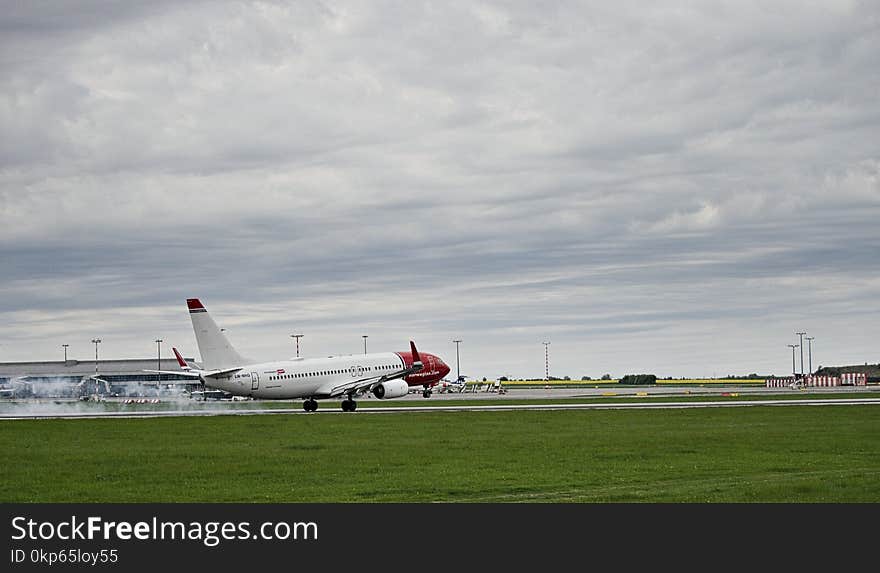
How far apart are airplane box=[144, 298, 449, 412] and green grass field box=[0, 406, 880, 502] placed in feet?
68.9

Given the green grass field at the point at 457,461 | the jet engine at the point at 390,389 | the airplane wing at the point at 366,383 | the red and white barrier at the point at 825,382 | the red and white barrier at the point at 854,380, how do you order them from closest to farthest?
the green grass field at the point at 457,461 → the airplane wing at the point at 366,383 → the jet engine at the point at 390,389 → the red and white barrier at the point at 854,380 → the red and white barrier at the point at 825,382

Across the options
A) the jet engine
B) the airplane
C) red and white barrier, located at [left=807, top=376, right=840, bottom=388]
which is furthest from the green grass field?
red and white barrier, located at [left=807, top=376, right=840, bottom=388]

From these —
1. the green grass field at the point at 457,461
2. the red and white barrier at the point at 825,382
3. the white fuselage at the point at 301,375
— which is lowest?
the red and white barrier at the point at 825,382

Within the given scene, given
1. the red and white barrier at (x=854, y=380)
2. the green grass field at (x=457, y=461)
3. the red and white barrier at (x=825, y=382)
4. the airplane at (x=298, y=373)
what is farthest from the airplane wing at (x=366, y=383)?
the red and white barrier at (x=854, y=380)

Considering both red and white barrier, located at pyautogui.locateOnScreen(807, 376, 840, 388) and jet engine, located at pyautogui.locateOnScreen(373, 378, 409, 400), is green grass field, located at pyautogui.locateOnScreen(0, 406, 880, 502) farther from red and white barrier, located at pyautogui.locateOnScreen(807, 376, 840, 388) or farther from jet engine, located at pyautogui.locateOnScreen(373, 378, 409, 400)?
red and white barrier, located at pyautogui.locateOnScreen(807, 376, 840, 388)

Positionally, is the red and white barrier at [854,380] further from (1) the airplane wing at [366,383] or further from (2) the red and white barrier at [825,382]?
(1) the airplane wing at [366,383]

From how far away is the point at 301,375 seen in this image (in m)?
93.3

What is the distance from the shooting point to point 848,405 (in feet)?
275

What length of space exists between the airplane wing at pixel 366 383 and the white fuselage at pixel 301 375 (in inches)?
8.4

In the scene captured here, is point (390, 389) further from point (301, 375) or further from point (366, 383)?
point (301, 375)

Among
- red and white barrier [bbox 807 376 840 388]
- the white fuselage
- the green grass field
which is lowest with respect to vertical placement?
red and white barrier [bbox 807 376 840 388]

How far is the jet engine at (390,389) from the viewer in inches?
3829

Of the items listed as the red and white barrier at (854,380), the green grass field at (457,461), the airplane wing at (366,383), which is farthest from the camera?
the red and white barrier at (854,380)

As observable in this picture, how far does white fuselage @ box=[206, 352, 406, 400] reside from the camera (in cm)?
9031
